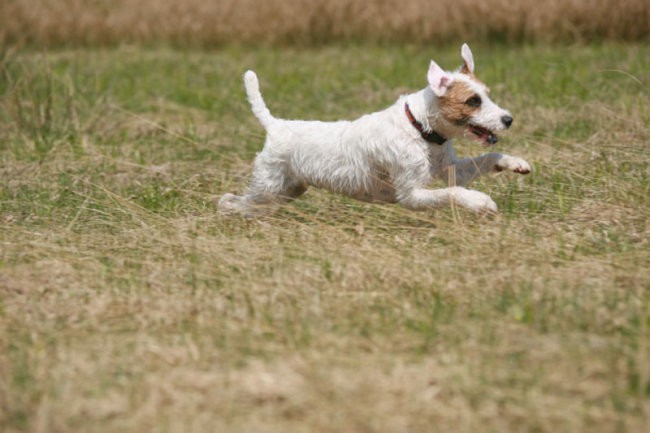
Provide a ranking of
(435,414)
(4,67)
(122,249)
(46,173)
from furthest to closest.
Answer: (4,67) < (46,173) < (122,249) < (435,414)

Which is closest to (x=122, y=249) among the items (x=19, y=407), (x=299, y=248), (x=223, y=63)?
(x=299, y=248)

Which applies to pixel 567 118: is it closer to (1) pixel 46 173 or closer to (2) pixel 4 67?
(1) pixel 46 173

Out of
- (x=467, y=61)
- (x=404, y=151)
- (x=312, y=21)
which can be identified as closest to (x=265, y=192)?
(x=404, y=151)

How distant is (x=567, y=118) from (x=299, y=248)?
3.89 metres

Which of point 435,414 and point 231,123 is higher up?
point 435,414

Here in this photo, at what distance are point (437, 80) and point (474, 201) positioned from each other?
2.26 ft

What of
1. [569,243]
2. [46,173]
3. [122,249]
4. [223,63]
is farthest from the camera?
[223,63]

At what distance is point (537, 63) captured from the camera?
11.1 meters

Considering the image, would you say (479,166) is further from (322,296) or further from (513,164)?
(322,296)

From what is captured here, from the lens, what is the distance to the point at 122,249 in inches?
215

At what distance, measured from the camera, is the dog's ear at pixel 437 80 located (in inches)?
212

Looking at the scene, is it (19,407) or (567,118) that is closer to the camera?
(19,407)

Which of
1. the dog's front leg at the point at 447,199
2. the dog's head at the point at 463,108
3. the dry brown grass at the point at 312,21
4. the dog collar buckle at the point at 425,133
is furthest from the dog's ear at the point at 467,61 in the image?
the dry brown grass at the point at 312,21

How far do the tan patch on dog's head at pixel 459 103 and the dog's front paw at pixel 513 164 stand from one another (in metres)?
0.34
